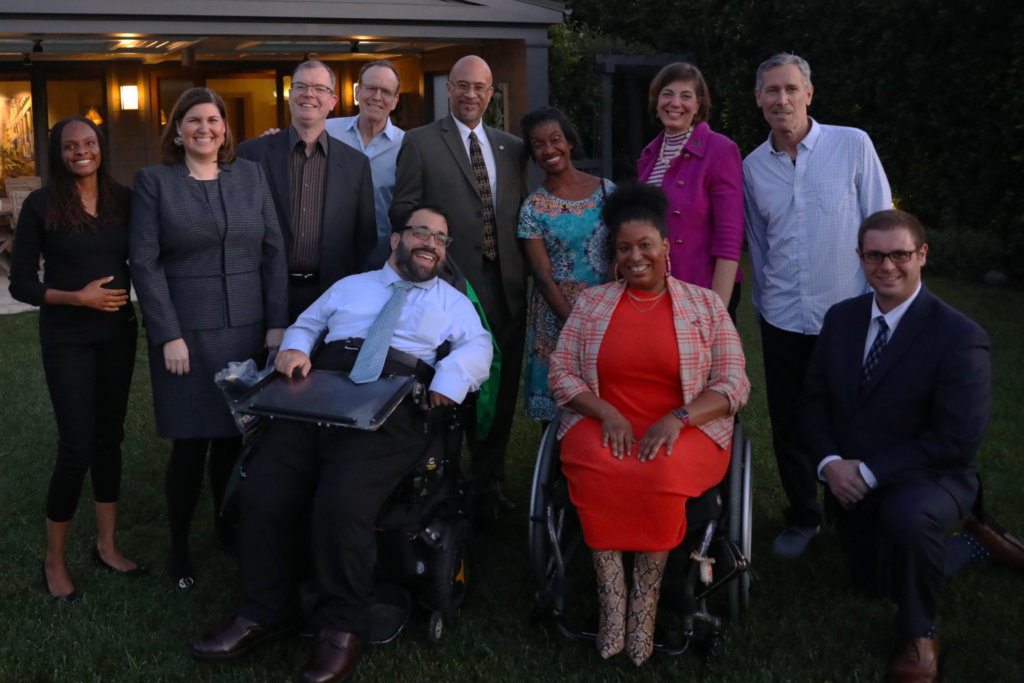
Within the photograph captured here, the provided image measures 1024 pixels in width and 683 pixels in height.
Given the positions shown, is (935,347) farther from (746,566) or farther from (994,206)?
(994,206)

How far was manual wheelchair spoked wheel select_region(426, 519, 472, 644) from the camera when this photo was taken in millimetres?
3600

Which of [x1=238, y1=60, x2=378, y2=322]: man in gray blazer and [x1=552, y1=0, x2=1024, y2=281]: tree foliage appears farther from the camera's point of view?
[x1=552, y1=0, x2=1024, y2=281]: tree foliage

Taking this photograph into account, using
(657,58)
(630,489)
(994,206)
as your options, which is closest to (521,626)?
(630,489)

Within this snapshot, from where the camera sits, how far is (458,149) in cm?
444

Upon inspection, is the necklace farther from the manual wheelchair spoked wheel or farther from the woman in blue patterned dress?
the manual wheelchair spoked wheel

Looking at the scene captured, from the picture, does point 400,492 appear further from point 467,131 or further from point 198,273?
point 467,131

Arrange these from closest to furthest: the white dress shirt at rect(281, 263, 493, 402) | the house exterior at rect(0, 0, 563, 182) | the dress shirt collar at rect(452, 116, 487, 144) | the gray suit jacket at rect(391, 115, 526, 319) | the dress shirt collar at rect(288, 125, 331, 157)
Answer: the white dress shirt at rect(281, 263, 493, 402) → the dress shirt collar at rect(288, 125, 331, 157) → the gray suit jacket at rect(391, 115, 526, 319) → the dress shirt collar at rect(452, 116, 487, 144) → the house exterior at rect(0, 0, 563, 182)

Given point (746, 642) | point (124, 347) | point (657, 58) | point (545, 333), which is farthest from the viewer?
point (657, 58)

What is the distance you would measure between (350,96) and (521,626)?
435 inches

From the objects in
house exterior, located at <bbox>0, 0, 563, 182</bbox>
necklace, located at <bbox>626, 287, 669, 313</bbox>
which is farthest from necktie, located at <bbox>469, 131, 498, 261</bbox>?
house exterior, located at <bbox>0, 0, 563, 182</bbox>

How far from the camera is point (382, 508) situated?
3572 millimetres

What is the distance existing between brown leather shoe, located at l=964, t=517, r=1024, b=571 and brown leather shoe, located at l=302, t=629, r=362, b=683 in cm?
223

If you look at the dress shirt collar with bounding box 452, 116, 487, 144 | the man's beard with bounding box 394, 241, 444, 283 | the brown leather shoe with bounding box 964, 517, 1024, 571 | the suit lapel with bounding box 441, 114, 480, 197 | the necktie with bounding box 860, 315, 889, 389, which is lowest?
the brown leather shoe with bounding box 964, 517, 1024, 571

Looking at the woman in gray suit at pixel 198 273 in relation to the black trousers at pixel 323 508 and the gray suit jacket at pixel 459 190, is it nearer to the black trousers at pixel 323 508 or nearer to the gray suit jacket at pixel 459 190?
the black trousers at pixel 323 508
